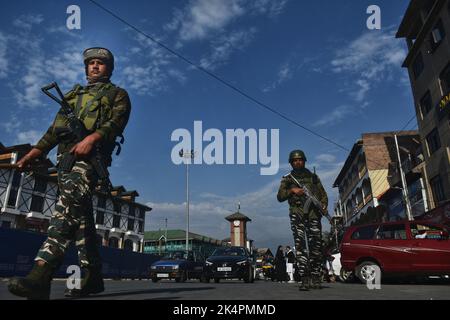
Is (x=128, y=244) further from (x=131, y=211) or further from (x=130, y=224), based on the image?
(x=131, y=211)

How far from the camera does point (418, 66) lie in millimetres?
23516

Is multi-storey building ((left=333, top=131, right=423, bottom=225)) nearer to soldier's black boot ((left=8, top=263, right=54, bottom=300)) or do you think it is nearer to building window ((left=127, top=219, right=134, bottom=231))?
building window ((left=127, top=219, right=134, bottom=231))

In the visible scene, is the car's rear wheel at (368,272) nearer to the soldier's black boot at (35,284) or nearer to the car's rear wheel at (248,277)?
the car's rear wheel at (248,277)

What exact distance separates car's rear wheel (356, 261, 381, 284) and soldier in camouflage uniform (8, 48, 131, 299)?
7.72 m

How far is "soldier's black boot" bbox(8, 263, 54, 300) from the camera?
2734mm

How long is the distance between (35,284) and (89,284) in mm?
836

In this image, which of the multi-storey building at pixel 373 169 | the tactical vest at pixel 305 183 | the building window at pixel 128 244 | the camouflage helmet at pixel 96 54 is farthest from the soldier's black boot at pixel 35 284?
the building window at pixel 128 244

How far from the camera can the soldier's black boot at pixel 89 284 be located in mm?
3483

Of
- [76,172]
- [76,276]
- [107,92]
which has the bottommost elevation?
[76,276]
